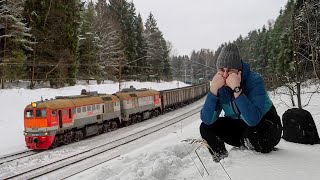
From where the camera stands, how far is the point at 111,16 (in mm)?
57125

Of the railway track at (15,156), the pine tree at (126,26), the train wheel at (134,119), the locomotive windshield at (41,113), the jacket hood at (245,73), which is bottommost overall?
the railway track at (15,156)

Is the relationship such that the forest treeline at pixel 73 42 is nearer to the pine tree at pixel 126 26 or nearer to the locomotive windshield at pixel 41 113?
the pine tree at pixel 126 26

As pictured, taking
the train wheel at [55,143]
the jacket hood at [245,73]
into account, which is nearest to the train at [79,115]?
the train wheel at [55,143]

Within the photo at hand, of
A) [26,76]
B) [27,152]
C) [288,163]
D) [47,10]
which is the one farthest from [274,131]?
[47,10]

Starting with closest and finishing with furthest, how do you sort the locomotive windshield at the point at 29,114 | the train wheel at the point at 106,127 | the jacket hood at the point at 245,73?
1. the jacket hood at the point at 245,73
2. the locomotive windshield at the point at 29,114
3. the train wheel at the point at 106,127

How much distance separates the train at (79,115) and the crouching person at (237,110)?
15.4m

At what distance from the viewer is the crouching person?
3541 millimetres

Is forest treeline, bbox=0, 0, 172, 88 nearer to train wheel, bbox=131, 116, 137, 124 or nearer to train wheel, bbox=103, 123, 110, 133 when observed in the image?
train wheel, bbox=131, 116, 137, 124

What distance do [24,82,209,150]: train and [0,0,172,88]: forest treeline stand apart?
5.40 m

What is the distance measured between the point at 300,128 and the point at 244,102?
2271 mm

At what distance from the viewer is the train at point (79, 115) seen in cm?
1788

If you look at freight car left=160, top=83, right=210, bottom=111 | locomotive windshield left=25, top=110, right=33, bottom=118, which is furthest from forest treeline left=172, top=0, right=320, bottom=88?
locomotive windshield left=25, top=110, right=33, bottom=118

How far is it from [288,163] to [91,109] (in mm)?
19136

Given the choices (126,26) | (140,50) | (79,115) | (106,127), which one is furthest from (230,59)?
(140,50)
